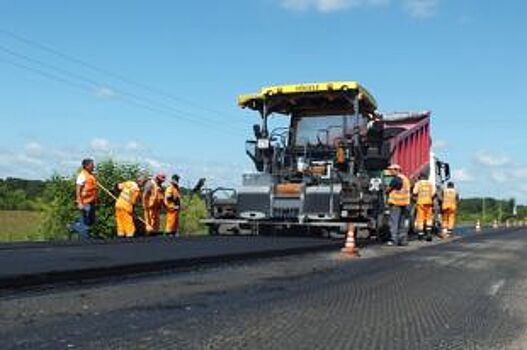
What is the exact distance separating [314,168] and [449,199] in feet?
28.0

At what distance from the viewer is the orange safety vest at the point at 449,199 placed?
80.3ft

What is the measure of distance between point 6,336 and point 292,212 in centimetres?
1146

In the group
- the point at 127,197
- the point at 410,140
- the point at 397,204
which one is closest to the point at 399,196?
the point at 397,204

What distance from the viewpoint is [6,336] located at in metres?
5.56

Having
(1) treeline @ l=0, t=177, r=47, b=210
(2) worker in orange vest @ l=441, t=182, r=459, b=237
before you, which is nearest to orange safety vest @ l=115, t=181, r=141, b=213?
(2) worker in orange vest @ l=441, t=182, r=459, b=237

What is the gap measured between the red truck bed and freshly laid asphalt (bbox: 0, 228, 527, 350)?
8265 mm

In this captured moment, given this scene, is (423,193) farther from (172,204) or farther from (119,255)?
(119,255)

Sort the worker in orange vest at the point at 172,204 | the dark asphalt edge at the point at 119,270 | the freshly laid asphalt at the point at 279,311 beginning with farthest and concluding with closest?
the worker in orange vest at the point at 172,204, the dark asphalt edge at the point at 119,270, the freshly laid asphalt at the point at 279,311

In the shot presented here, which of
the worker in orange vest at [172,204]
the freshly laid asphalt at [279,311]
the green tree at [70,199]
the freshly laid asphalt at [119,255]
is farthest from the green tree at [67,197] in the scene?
the freshly laid asphalt at [279,311]

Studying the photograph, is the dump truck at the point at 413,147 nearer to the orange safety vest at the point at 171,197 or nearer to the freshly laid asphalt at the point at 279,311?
the orange safety vest at the point at 171,197

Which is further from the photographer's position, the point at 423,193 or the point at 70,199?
the point at 70,199

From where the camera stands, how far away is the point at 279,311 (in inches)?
278

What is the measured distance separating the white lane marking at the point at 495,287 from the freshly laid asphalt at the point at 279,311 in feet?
0.05

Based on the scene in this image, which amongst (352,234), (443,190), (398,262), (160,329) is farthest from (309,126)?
(160,329)
